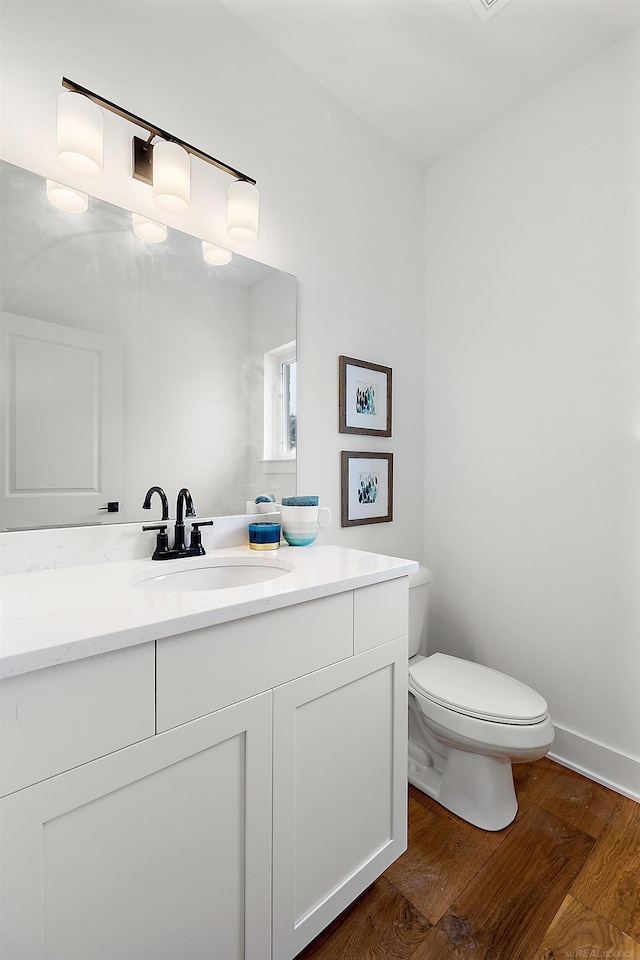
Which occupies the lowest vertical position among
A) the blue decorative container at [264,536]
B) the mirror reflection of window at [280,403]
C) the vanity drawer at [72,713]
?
the vanity drawer at [72,713]

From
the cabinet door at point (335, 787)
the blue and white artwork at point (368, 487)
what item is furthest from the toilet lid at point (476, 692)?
the blue and white artwork at point (368, 487)

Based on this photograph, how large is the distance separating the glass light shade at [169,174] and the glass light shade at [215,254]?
0.51 feet

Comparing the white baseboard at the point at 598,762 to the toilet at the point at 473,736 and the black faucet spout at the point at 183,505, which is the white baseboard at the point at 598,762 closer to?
the toilet at the point at 473,736

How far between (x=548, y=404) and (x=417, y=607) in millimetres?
953

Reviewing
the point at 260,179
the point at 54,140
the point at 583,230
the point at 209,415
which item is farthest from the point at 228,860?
the point at 583,230

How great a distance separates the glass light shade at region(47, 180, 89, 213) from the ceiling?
89 centimetres

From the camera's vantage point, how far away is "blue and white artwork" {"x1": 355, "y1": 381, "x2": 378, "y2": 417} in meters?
1.87

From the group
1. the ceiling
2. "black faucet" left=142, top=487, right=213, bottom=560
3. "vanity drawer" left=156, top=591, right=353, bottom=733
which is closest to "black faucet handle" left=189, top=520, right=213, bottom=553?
"black faucet" left=142, top=487, right=213, bottom=560

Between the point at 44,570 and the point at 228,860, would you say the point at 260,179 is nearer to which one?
the point at 44,570

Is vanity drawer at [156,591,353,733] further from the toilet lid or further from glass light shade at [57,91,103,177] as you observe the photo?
glass light shade at [57,91,103,177]

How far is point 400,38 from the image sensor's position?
1573mm

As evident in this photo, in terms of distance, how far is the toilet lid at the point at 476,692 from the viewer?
4.53ft

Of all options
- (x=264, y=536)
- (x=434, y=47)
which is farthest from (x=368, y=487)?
(x=434, y=47)

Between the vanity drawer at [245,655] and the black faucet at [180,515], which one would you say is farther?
the black faucet at [180,515]
